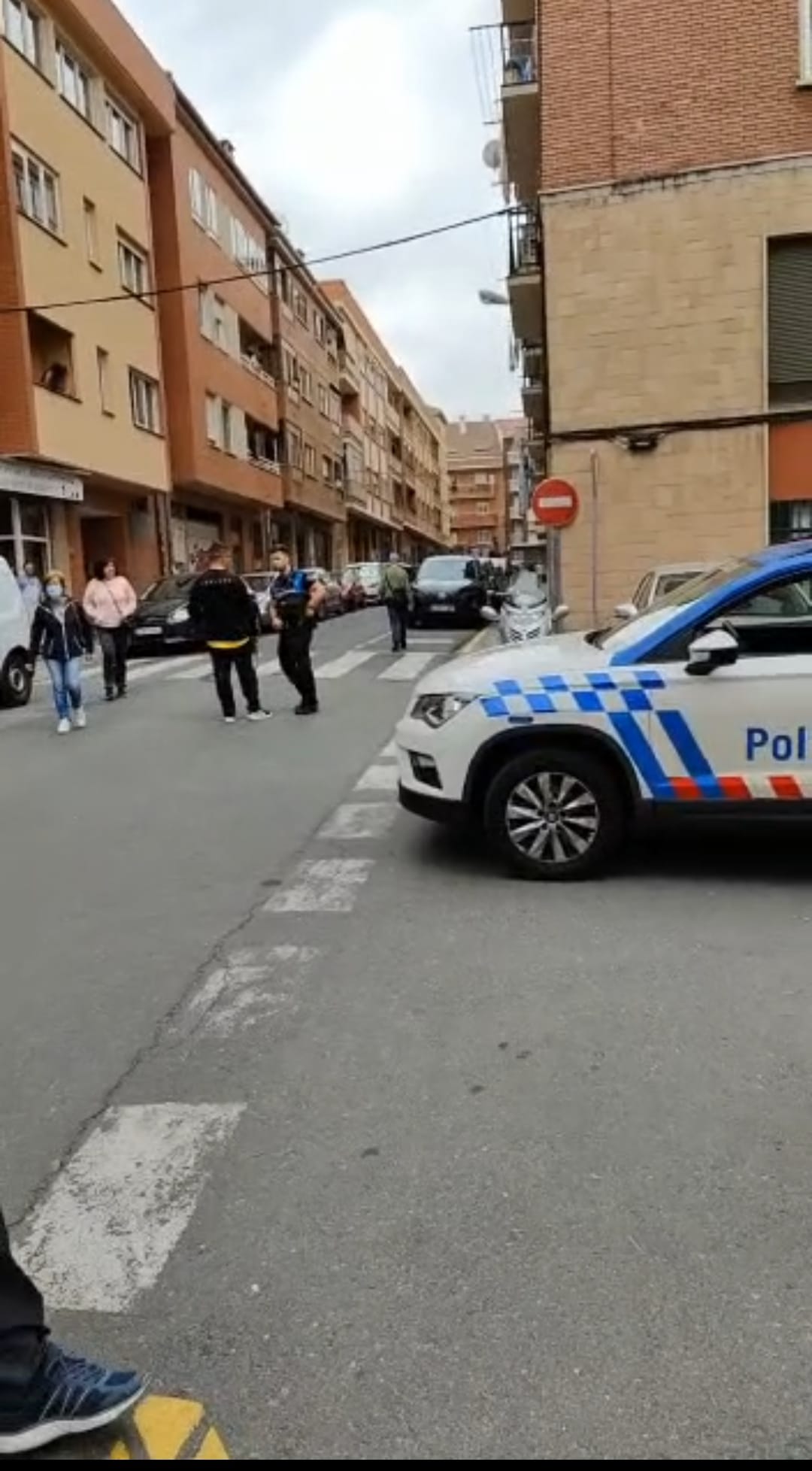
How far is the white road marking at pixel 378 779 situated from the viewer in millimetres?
8172

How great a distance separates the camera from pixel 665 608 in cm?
609

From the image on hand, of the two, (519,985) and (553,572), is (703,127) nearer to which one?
(553,572)

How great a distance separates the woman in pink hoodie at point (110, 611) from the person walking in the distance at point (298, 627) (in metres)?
2.18

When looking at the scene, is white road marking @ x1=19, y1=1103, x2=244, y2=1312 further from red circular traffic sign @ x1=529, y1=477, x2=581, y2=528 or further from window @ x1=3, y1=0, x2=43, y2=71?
window @ x1=3, y1=0, x2=43, y2=71

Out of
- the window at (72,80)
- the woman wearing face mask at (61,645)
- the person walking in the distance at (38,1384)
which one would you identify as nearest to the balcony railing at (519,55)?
the window at (72,80)

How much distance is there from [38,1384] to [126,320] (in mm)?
28184

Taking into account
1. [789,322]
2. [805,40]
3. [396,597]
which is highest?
[805,40]

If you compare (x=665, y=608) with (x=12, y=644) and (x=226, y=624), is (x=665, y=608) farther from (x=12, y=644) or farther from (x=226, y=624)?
(x=12, y=644)

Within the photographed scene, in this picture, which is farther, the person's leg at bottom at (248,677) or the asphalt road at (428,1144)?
the person's leg at bottom at (248,677)

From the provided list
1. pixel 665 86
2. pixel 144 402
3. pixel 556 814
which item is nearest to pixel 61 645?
pixel 556 814

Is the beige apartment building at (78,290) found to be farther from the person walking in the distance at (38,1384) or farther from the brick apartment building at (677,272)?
the person walking in the distance at (38,1384)

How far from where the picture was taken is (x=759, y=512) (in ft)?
51.9

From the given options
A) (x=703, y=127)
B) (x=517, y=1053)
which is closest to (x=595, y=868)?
(x=517, y=1053)

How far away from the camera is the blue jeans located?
11164 mm
